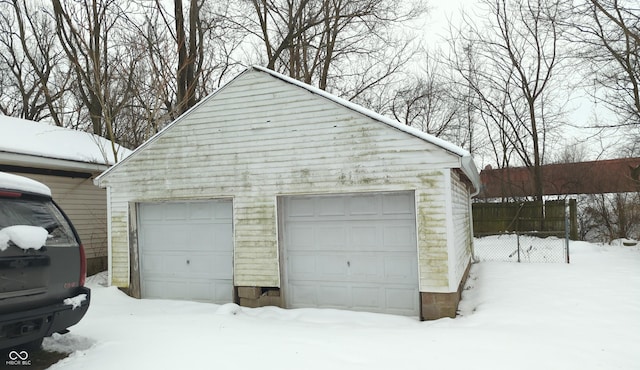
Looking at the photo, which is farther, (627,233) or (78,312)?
(627,233)

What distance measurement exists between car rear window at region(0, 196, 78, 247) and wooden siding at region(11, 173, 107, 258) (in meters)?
7.07

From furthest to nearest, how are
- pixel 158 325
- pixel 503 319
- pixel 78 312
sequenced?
pixel 503 319
pixel 158 325
pixel 78 312

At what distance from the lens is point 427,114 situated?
24422mm

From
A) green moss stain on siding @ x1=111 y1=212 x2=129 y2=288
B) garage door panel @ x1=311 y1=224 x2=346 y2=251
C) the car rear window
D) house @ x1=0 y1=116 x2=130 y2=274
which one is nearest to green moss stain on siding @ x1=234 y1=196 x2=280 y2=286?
garage door panel @ x1=311 y1=224 x2=346 y2=251

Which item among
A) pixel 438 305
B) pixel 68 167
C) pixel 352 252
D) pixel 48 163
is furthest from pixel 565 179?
pixel 48 163

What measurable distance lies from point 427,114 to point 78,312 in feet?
74.0

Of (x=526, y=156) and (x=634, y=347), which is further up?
(x=526, y=156)

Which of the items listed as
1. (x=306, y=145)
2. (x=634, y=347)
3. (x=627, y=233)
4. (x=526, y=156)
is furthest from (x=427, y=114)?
(x=634, y=347)

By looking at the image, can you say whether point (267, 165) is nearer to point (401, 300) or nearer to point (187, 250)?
point (187, 250)

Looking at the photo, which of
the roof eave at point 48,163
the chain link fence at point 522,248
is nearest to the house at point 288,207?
the roof eave at point 48,163

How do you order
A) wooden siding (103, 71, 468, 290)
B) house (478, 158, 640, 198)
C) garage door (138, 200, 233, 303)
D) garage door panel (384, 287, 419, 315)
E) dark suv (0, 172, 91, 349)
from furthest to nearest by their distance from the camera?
house (478, 158, 640, 198) → garage door (138, 200, 233, 303) → garage door panel (384, 287, 419, 315) → wooden siding (103, 71, 468, 290) → dark suv (0, 172, 91, 349)

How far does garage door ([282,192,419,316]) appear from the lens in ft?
23.0

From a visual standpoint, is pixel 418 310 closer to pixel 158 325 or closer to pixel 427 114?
pixel 158 325

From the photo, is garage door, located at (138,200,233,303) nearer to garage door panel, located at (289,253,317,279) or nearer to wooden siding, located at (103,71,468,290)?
wooden siding, located at (103,71,468,290)
